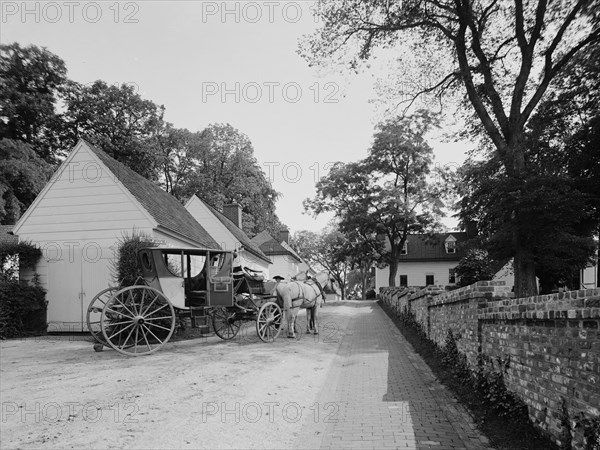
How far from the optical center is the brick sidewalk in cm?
447

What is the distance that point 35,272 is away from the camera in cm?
1438

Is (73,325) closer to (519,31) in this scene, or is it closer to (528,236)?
(528,236)

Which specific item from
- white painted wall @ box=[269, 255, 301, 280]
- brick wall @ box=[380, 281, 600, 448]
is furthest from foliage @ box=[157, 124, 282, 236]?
brick wall @ box=[380, 281, 600, 448]

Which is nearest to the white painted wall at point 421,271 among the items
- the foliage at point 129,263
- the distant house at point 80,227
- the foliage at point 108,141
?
the foliage at point 108,141

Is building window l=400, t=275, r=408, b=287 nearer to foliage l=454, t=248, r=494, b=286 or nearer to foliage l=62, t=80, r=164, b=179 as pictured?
foliage l=454, t=248, r=494, b=286

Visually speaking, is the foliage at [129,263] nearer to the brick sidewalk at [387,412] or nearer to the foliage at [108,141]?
the brick sidewalk at [387,412]

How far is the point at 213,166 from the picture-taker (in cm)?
4425

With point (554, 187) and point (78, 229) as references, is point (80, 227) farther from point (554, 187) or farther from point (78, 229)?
point (554, 187)

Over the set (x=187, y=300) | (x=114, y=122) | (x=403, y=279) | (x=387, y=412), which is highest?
(x=114, y=122)

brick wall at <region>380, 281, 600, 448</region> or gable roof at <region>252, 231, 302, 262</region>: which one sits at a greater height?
gable roof at <region>252, 231, 302, 262</region>

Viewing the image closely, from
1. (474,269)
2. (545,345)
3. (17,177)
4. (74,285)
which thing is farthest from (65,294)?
(474,269)

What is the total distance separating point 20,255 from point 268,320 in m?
8.88

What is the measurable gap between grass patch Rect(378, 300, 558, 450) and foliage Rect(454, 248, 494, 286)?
19.9 metres

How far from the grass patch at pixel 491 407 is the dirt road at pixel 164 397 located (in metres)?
1.83
